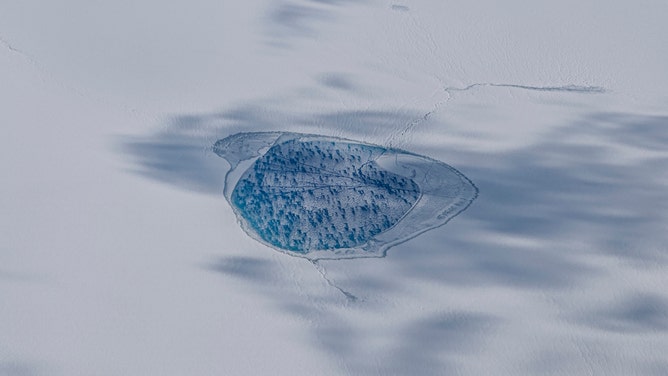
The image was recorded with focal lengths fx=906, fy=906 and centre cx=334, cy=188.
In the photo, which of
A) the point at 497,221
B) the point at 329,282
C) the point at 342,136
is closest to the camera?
the point at 329,282

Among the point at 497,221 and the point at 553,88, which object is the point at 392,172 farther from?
the point at 553,88

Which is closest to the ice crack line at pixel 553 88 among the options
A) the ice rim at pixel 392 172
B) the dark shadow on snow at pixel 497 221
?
the dark shadow on snow at pixel 497 221

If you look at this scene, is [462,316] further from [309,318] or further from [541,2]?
[541,2]

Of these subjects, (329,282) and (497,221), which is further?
(497,221)

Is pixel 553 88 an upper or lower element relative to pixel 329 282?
upper

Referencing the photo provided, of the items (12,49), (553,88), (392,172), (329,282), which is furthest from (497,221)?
(12,49)

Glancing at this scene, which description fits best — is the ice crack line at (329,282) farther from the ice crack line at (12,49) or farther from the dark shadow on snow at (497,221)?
the ice crack line at (12,49)
